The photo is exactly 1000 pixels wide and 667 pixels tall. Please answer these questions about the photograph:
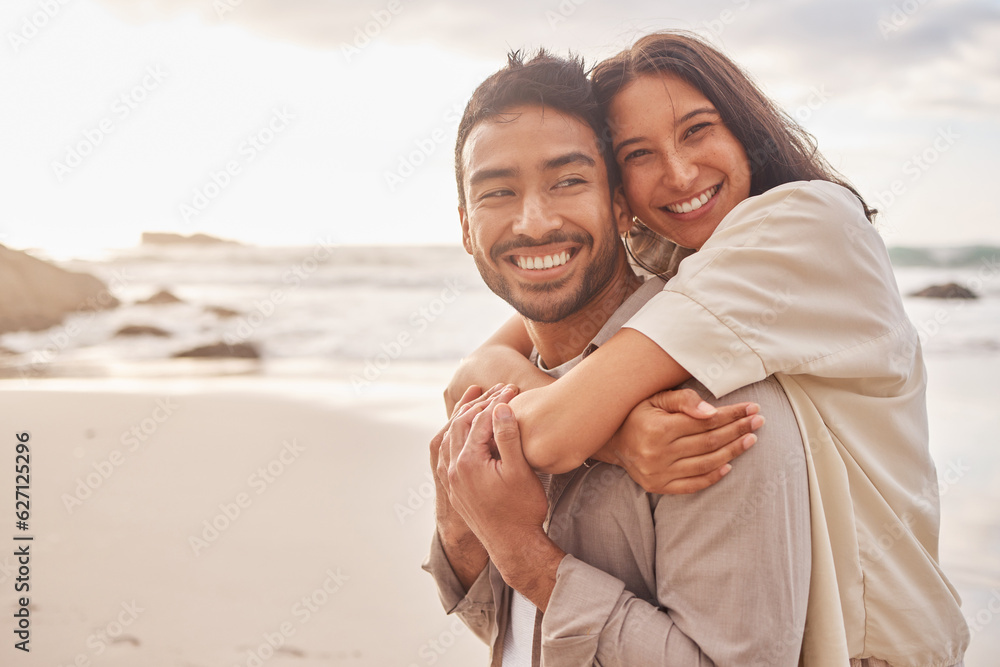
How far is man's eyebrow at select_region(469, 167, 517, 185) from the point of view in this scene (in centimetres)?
191

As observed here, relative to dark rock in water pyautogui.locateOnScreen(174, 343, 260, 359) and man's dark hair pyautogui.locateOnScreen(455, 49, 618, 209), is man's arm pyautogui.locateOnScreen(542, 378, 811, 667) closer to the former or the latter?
man's dark hair pyautogui.locateOnScreen(455, 49, 618, 209)

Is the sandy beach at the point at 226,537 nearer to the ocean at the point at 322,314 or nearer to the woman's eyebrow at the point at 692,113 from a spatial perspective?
the ocean at the point at 322,314

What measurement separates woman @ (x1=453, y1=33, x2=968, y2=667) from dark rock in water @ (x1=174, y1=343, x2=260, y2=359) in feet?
33.6

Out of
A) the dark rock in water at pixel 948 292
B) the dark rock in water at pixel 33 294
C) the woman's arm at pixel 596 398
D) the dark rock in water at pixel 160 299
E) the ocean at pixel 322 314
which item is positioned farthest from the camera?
the dark rock in water at pixel 160 299

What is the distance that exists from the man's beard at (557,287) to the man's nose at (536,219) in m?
0.03

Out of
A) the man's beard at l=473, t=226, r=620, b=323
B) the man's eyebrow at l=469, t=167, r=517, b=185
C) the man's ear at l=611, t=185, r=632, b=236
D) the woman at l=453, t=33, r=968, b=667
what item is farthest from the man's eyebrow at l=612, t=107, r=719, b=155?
the woman at l=453, t=33, r=968, b=667

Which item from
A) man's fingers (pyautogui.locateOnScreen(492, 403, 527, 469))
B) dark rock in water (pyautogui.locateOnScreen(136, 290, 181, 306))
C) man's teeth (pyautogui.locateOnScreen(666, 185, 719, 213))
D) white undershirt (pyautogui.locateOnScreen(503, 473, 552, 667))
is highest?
man's teeth (pyautogui.locateOnScreen(666, 185, 719, 213))

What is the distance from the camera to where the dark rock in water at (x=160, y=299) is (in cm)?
1584

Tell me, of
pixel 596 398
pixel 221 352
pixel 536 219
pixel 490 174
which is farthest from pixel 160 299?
pixel 596 398

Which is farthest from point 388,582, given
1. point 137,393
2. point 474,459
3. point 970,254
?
point 970,254

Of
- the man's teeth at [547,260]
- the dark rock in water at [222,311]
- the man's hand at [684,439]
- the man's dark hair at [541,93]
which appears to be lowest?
the dark rock in water at [222,311]

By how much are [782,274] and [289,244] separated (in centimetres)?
2824

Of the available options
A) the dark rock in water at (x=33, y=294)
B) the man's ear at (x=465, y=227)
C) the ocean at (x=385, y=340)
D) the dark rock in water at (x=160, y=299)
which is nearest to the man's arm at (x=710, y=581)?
the man's ear at (x=465, y=227)

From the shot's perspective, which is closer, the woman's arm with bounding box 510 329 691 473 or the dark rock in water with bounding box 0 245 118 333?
the woman's arm with bounding box 510 329 691 473
